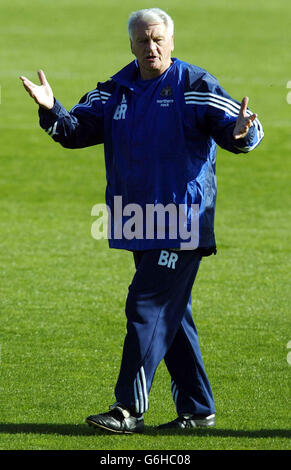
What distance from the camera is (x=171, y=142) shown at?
5395 mm

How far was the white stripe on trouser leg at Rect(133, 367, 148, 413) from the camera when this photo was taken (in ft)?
17.8

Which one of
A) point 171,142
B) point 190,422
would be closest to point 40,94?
point 171,142

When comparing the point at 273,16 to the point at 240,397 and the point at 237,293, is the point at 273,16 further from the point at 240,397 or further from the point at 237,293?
the point at 240,397

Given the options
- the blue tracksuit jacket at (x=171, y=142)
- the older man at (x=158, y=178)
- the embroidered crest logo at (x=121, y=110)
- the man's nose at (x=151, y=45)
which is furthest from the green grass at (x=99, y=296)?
the man's nose at (x=151, y=45)

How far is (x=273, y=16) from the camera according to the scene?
4366 cm

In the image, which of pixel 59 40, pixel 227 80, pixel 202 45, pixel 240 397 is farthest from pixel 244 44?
pixel 240 397

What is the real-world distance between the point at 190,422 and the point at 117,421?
18.7 inches

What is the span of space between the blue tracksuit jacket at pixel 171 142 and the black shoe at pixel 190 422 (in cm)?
90

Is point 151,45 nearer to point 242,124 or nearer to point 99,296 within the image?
point 242,124

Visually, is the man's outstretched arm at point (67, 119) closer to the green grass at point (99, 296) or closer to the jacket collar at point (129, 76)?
the jacket collar at point (129, 76)

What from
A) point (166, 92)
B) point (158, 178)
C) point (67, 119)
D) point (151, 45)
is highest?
point (151, 45)

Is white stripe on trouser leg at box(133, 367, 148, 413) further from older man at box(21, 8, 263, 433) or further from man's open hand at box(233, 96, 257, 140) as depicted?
man's open hand at box(233, 96, 257, 140)

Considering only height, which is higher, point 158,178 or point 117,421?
point 158,178
